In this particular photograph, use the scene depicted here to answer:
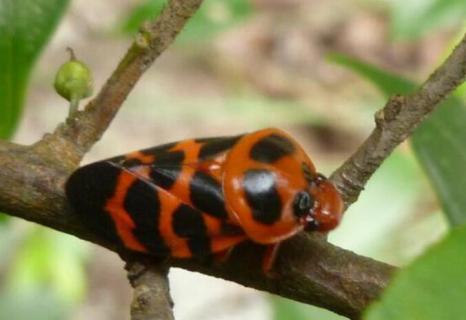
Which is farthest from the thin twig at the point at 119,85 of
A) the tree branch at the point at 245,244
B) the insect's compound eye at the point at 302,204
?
the insect's compound eye at the point at 302,204

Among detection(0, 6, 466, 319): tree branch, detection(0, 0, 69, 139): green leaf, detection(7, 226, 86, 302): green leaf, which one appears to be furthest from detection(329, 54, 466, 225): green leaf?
detection(7, 226, 86, 302): green leaf

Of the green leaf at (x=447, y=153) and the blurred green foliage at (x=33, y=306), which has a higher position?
the blurred green foliage at (x=33, y=306)

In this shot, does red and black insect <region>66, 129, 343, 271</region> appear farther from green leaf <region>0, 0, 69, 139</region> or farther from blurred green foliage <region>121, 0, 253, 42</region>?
blurred green foliage <region>121, 0, 253, 42</region>

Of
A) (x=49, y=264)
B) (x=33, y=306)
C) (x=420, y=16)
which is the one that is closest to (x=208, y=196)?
(x=33, y=306)

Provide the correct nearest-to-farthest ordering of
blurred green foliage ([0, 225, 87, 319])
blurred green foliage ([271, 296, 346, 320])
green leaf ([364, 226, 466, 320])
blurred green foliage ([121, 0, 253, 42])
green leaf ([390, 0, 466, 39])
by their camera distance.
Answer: green leaf ([364, 226, 466, 320]), blurred green foliage ([271, 296, 346, 320]), green leaf ([390, 0, 466, 39]), blurred green foliage ([121, 0, 253, 42]), blurred green foliage ([0, 225, 87, 319])

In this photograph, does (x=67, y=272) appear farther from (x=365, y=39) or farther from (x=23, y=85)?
(x=365, y=39)

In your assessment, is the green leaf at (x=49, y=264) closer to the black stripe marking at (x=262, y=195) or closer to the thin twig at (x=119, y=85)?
the thin twig at (x=119, y=85)
